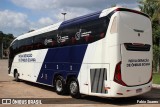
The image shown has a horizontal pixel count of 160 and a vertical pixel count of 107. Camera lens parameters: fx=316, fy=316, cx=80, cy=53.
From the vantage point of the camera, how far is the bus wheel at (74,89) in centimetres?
1378

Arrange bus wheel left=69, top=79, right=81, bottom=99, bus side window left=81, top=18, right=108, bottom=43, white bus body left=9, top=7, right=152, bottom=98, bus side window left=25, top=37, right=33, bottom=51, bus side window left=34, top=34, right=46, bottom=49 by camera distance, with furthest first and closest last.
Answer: bus side window left=25, top=37, right=33, bottom=51 < bus side window left=34, top=34, right=46, bottom=49 < bus wheel left=69, top=79, right=81, bottom=99 < bus side window left=81, top=18, right=108, bottom=43 < white bus body left=9, top=7, right=152, bottom=98

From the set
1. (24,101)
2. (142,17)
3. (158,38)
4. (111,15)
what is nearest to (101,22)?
(111,15)

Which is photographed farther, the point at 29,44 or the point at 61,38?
the point at 29,44

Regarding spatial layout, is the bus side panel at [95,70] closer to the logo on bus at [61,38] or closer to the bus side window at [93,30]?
the bus side window at [93,30]

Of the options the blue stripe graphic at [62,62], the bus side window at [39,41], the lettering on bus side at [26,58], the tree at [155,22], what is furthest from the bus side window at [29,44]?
the tree at [155,22]

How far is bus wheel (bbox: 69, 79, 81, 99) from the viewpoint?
Result: 1378 centimetres

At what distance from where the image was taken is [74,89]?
14.0m

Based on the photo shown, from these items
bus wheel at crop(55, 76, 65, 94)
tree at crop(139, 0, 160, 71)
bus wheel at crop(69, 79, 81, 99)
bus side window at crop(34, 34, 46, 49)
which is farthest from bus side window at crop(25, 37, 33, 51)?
tree at crop(139, 0, 160, 71)

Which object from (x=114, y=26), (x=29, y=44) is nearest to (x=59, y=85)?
(x=114, y=26)

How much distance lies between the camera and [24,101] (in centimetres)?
1320

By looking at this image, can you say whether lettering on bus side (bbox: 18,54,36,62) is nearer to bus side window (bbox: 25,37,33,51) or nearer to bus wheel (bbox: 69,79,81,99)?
bus side window (bbox: 25,37,33,51)

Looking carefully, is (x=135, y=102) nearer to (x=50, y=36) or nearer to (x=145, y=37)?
(x=145, y=37)

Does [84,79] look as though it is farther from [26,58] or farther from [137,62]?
[26,58]

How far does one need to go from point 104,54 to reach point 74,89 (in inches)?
103
